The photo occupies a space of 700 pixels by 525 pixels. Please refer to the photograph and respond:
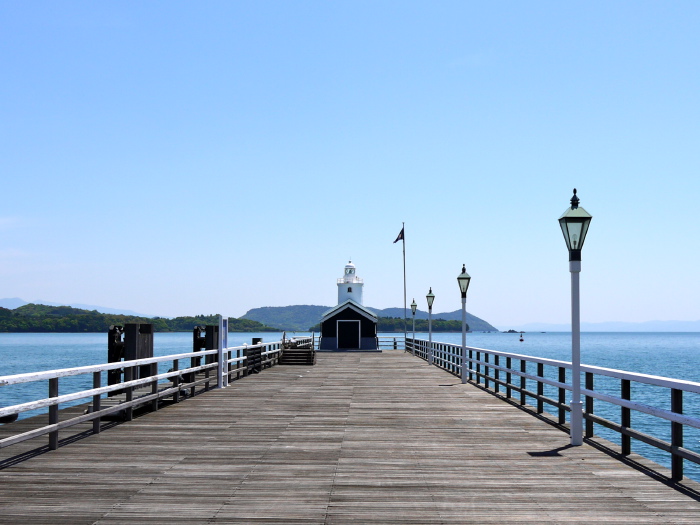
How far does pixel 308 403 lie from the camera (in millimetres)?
16328

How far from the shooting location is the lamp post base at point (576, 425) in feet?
35.1

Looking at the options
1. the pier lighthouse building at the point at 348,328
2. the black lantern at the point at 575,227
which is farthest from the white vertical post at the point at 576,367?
the pier lighthouse building at the point at 348,328

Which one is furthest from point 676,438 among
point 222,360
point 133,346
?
point 222,360

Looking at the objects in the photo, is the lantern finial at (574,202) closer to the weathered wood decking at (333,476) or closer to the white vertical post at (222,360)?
the weathered wood decking at (333,476)

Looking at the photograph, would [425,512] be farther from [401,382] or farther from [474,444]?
[401,382]

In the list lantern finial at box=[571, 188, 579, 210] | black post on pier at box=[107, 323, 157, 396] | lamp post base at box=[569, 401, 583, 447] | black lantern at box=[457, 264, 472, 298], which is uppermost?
lantern finial at box=[571, 188, 579, 210]

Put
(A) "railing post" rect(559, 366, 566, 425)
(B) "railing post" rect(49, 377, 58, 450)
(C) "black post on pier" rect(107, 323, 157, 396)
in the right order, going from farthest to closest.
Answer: (C) "black post on pier" rect(107, 323, 157, 396), (A) "railing post" rect(559, 366, 566, 425), (B) "railing post" rect(49, 377, 58, 450)

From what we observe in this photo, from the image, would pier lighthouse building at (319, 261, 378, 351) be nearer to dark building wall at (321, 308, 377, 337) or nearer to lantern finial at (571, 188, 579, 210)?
dark building wall at (321, 308, 377, 337)

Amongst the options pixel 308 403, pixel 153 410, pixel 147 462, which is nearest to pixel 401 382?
pixel 308 403

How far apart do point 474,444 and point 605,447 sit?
1.90 meters

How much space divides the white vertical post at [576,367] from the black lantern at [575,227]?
0.23 meters

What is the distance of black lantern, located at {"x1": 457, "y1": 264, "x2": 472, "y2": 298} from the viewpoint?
22.8 meters

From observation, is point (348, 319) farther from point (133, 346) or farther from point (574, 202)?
point (574, 202)

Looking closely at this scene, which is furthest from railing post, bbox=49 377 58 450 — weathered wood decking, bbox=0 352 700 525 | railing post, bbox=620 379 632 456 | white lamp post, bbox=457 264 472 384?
white lamp post, bbox=457 264 472 384
